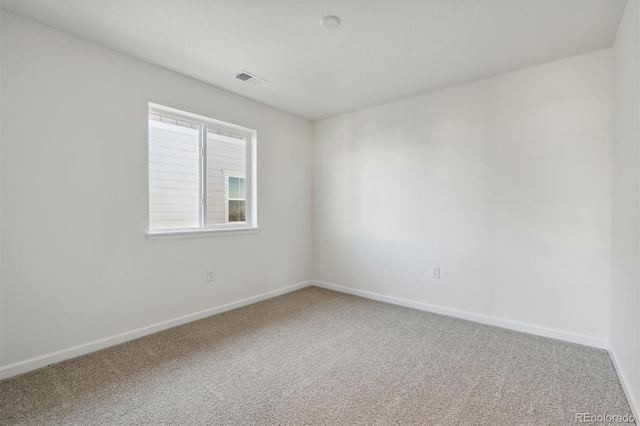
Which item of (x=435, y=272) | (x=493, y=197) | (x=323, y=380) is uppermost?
(x=493, y=197)

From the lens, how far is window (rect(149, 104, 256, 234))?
287 centimetres

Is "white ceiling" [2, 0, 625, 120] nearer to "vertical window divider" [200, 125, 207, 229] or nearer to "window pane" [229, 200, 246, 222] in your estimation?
"vertical window divider" [200, 125, 207, 229]

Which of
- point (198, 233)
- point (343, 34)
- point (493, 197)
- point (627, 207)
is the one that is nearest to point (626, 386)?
point (627, 207)

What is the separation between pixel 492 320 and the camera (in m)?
2.94

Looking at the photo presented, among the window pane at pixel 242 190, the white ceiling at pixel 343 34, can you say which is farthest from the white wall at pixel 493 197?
the window pane at pixel 242 190

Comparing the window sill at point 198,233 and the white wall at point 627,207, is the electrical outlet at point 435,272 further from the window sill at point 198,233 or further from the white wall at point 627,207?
the window sill at point 198,233

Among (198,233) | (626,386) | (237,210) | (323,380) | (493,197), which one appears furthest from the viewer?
(237,210)

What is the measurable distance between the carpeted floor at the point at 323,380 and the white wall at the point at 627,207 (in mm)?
239

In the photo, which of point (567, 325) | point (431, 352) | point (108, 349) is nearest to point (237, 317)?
→ point (108, 349)

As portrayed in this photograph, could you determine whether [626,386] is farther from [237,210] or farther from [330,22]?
[237,210]

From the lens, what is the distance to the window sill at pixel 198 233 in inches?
109

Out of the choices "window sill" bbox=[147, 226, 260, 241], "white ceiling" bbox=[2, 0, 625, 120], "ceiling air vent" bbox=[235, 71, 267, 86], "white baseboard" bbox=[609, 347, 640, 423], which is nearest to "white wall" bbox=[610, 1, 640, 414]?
"white baseboard" bbox=[609, 347, 640, 423]

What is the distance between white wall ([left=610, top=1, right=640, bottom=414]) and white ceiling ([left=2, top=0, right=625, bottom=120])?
1.07 ft

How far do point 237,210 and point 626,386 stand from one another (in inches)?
141
